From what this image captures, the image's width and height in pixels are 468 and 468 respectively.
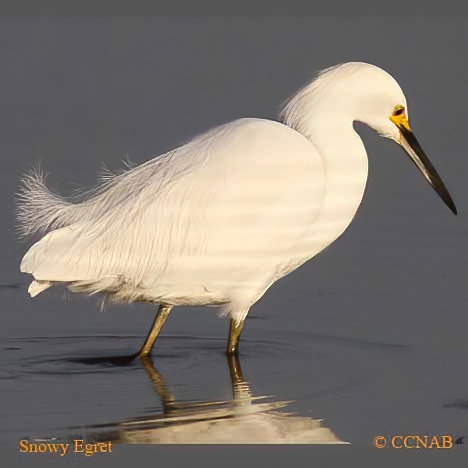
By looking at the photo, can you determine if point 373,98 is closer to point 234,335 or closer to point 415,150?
point 415,150

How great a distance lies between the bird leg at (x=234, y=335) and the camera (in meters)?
7.97

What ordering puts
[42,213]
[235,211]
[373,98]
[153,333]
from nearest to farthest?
[235,211]
[373,98]
[153,333]
[42,213]

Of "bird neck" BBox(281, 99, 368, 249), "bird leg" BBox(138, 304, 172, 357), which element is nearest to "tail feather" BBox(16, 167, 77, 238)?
"bird leg" BBox(138, 304, 172, 357)

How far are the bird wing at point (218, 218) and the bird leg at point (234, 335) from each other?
1.14ft

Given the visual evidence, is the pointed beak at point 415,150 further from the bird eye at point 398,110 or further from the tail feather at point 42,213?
the tail feather at point 42,213

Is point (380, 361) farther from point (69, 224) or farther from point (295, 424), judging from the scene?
point (69, 224)

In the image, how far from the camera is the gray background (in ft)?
24.0

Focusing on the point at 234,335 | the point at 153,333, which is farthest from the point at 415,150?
the point at 153,333

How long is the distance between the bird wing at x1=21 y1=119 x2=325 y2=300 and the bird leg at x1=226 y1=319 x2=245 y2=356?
1.14 ft

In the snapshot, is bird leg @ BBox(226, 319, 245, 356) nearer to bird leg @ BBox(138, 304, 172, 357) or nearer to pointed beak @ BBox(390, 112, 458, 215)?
bird leg @ BBox(138, 304, 172, 357)

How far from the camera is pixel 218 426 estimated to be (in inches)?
269

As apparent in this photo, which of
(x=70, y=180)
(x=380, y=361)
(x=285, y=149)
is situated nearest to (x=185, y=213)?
(x=285, y=149)

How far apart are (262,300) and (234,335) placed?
131 centimetres

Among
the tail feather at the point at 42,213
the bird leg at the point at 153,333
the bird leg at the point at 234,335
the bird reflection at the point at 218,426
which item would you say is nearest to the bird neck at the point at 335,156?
the bird leg at the point at 234,335
